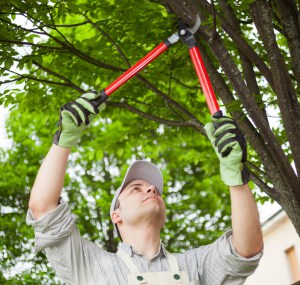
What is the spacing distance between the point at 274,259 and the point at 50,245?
16.3 m

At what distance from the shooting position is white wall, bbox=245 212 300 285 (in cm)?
1678

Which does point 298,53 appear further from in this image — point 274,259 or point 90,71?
point 274,259

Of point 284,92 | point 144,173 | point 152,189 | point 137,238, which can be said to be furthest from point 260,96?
point 137,238

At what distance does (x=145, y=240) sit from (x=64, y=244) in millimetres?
367

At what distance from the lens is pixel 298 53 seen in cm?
444

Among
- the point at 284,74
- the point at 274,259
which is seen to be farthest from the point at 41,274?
the point at 284,74

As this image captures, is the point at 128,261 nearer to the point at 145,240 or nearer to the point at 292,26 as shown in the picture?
the point at 145,240

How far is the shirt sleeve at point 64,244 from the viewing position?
8.85 ft

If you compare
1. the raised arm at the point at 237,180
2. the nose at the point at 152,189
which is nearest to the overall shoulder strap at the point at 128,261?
the nose at the point at 152,189

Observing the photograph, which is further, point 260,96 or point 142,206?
point 260,96

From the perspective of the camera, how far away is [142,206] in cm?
295

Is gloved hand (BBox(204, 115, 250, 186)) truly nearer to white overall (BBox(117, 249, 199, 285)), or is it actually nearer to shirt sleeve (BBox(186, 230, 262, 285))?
shirt sleeve (BBox(186, 230, 262, 285))

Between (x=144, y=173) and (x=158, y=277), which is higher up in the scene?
(x=144, y=173)

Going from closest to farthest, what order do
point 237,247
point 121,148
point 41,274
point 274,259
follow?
point 237,247 < point 121,148 < point 41,274 < point 274,259
